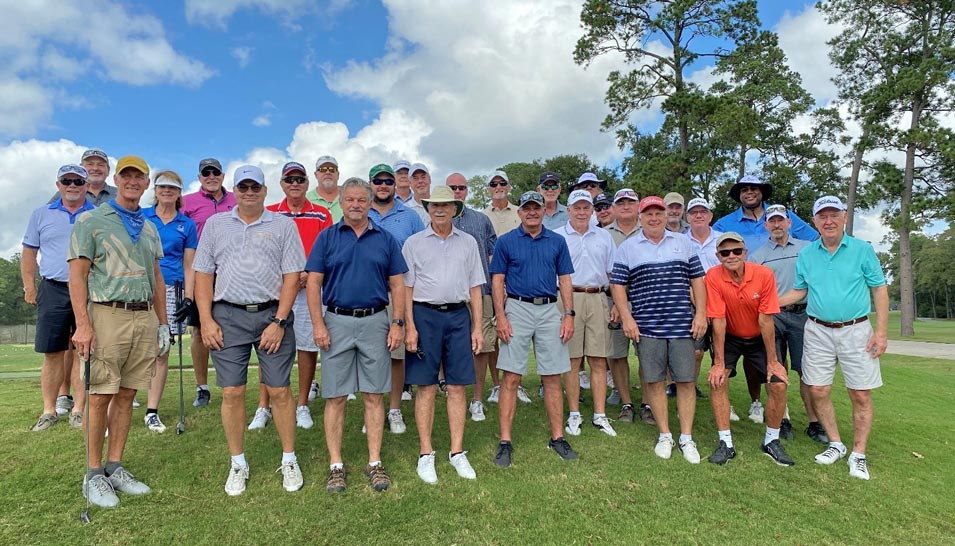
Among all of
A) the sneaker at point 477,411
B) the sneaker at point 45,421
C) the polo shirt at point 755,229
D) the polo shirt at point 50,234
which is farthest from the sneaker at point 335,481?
the polo shirt at point 755,229

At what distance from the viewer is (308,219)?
5766 millimetres

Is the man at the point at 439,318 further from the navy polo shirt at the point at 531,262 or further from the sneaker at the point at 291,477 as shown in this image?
the sneaker at the point at 291,477

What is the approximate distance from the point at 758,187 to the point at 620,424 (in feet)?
11.8

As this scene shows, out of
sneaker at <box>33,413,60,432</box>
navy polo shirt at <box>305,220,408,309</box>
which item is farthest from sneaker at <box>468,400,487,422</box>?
sneaker at <box>33,413,60,432</box>

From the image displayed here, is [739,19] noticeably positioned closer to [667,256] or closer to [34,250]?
[667,256]

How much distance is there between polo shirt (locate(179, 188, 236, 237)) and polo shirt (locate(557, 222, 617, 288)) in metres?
4.31

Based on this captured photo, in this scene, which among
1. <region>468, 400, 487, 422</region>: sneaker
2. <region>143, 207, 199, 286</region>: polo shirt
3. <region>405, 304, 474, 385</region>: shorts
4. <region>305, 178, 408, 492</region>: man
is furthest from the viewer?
<region>468, 400, 487, 422</region>: sneaker

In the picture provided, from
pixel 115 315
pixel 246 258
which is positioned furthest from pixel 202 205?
pixel 246 258

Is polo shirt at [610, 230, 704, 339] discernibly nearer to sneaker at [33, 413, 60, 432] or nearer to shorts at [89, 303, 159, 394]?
shorts at [89, 303, 159, 394]

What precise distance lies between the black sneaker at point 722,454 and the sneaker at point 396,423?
328 cm

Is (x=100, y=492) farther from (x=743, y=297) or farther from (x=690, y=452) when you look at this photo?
(x=743, y=297)

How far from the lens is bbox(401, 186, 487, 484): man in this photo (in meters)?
4.85

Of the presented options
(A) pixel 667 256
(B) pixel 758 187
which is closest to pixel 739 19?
(B) pixel 758 187

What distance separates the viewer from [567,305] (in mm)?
5504
